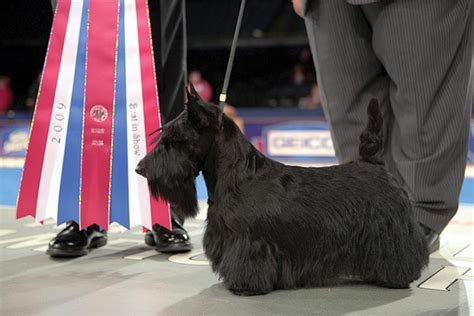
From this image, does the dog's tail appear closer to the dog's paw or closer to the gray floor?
the gray floor

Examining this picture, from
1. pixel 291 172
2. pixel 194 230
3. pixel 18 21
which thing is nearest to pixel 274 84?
pixel 18 21

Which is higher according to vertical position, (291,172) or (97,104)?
(97,104)

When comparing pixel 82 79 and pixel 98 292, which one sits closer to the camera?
pixel 98 292

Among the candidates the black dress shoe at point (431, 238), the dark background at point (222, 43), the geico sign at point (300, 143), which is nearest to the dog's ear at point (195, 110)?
the black dress shoe at point (431, 238)

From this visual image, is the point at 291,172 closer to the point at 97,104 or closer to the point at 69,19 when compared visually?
the point at 97,104

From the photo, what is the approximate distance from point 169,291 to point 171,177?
11.6 inches

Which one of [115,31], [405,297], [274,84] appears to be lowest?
[405,297]

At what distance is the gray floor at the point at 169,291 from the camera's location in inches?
56.5

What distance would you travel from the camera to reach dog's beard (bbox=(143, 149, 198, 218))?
152 cm

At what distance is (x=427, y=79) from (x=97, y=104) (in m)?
1.02

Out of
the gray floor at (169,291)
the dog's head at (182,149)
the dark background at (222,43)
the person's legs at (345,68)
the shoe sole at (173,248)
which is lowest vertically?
the gray floor at (169,291)

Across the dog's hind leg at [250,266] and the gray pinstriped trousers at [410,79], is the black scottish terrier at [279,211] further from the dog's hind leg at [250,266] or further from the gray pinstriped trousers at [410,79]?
the gray pinstriped trousers at [410,79]

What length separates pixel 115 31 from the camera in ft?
6.72

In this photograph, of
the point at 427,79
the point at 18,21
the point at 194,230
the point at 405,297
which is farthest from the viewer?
the point at 18,21
